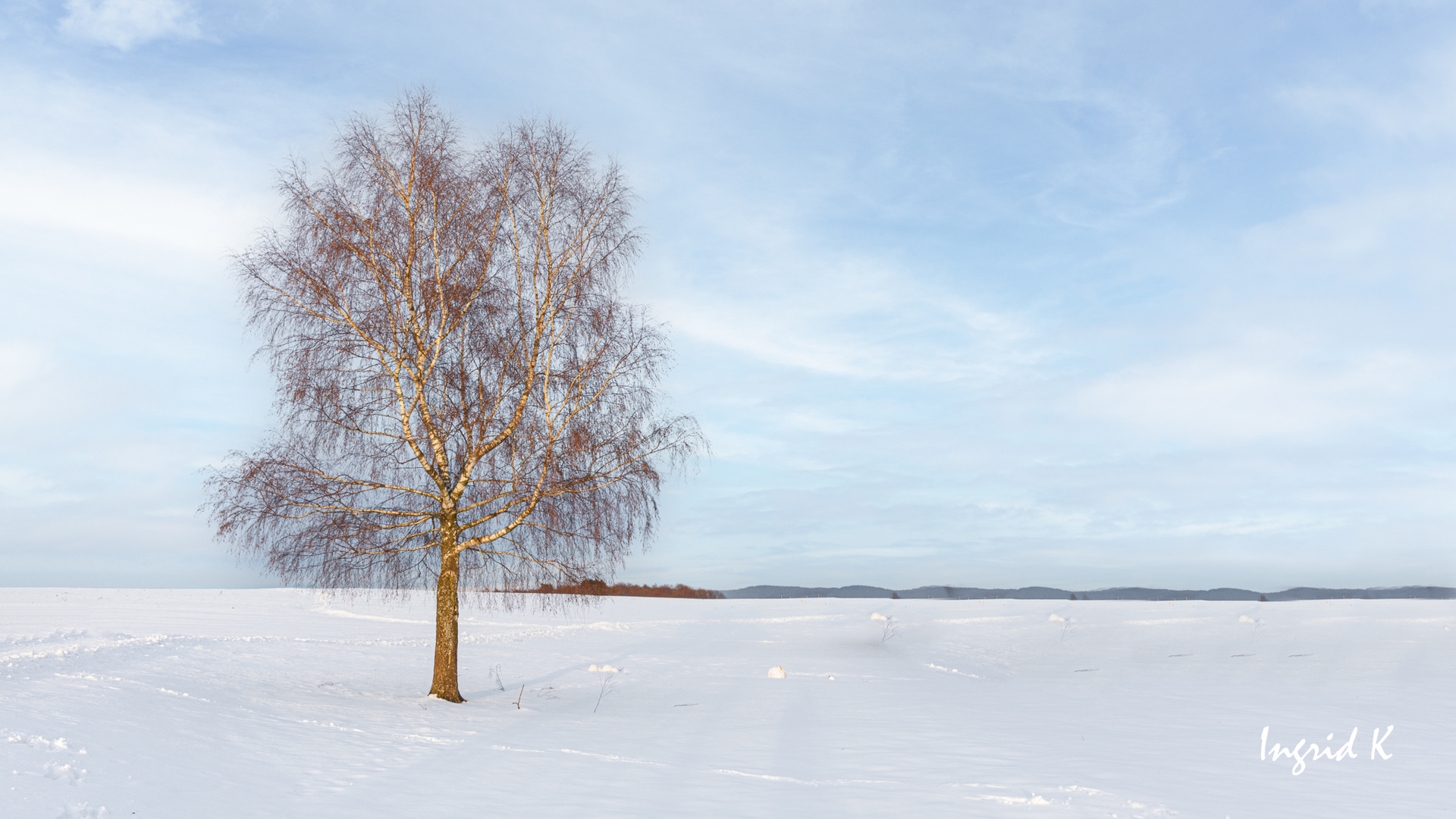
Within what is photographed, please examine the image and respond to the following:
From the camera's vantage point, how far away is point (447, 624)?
1620 centimetres

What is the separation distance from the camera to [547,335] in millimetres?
16625

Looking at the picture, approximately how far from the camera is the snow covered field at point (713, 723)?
9.20m

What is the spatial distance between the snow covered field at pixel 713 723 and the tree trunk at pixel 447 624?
0.60 meters

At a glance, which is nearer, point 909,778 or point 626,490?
point 909,778

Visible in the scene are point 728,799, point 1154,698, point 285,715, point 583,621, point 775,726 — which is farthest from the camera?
point 583,621

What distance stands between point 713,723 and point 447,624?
17.1 ft

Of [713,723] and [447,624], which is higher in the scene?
[447,624]

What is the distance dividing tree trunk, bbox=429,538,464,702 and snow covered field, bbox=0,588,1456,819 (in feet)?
1.96

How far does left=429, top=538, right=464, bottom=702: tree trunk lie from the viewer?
16.1 meters

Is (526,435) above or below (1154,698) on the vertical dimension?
above

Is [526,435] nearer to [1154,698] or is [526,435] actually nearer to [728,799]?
[728,799]

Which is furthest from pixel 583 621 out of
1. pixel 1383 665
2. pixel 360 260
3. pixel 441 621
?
pixel 1383 665

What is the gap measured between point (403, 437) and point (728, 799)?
955 centimetres

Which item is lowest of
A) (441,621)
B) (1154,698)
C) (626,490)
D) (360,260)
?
(1154,698)
